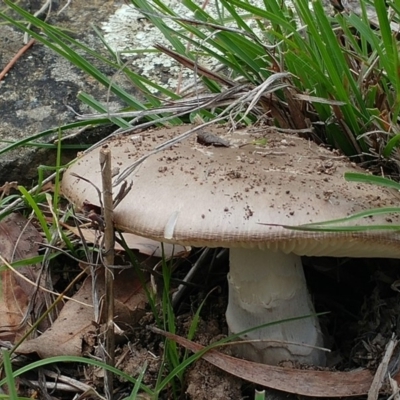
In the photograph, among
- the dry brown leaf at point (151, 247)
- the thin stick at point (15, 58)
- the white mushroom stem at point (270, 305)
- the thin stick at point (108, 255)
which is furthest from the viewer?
the thin stick at point (15, 58)

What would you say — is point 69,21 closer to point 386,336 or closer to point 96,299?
point 96,299

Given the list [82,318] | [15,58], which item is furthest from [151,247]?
[15,58]

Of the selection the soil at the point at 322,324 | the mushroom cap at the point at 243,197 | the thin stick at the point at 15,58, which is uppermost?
the thin stick at the point at 15,58

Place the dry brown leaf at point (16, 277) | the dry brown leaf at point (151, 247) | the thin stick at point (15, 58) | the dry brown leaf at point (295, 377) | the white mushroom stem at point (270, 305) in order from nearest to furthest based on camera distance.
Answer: the dry brown leaf at point (295, 377), the white mushroom stem at point (270, 305), the dry brown leaf at point (16, 277), the dry brown leaf at point (151, 247), the thin stick at point (15, 58)

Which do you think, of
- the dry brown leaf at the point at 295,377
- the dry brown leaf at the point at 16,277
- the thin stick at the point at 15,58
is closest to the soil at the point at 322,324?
the dry brown leaf at the point at 295,377

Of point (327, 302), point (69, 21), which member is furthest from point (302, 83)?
point (69, 21)

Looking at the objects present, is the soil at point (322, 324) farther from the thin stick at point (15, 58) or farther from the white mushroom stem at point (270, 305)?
the thin stick at point (15, 58)
